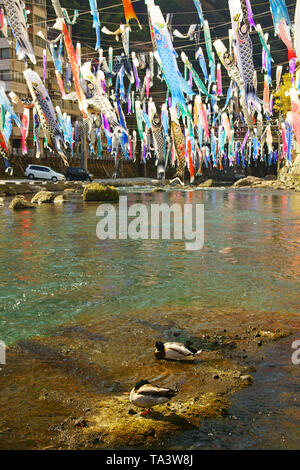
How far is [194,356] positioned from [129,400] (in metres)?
1.13

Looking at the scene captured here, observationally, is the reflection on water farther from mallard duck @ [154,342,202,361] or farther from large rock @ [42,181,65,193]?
large rock @ [42,181,65,193]

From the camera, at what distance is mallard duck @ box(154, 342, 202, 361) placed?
5250 millimetres

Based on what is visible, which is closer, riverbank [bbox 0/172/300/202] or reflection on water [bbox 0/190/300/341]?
reflection on water [bbox 0/190/300/341]

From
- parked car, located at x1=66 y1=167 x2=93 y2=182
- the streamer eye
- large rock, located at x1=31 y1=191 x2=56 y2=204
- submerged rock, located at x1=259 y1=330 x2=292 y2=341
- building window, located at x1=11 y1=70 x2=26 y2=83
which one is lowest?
submerged rock, located at x1=259 y1=330 x2=292 y2=341

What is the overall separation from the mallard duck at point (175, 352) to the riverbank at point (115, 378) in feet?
0.24

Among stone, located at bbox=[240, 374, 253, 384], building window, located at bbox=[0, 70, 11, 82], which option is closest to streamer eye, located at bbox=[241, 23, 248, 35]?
stone, located at bbox=[240, 374, 253, 384]

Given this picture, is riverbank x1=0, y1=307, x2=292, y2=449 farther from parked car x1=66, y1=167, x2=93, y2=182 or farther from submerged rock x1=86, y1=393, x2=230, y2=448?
parked car x1=66, y1=167, x2=93, y2=182

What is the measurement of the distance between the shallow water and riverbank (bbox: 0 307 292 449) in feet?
0.61

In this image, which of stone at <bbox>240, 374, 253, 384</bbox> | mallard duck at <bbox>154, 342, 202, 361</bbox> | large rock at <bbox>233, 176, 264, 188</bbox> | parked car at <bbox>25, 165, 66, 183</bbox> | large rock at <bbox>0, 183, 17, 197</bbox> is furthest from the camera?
large rock at <bbox>233, 176, 264, 188</bbox>

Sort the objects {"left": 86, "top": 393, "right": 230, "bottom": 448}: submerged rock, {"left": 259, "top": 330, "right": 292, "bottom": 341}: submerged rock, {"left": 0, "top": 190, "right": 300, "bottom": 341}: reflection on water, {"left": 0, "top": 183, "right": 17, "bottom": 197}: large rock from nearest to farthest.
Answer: {"left": 86, "top": 393, "right": 230, "bottom": 448}: submerged rock
{"left": 259, "top": 330, "right": 292, "bottom": 341}: submerged rock
{"left": 0, "top": 190, "right": 300, "bottom": 341}: reflection on water
{"left": 0, "top": 183, "right": 17, "bottom": 197}: large rock

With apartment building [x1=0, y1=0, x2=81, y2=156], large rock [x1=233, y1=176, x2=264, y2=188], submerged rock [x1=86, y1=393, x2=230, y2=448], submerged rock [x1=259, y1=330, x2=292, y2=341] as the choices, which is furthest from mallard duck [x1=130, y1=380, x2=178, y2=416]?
large rock [x1=233, y1=176, x2=264, y2=188]

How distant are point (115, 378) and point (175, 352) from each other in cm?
68

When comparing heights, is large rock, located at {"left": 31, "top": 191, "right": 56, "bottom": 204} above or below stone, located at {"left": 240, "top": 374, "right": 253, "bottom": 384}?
above

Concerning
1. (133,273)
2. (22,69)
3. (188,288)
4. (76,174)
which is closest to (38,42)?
(22,69)
